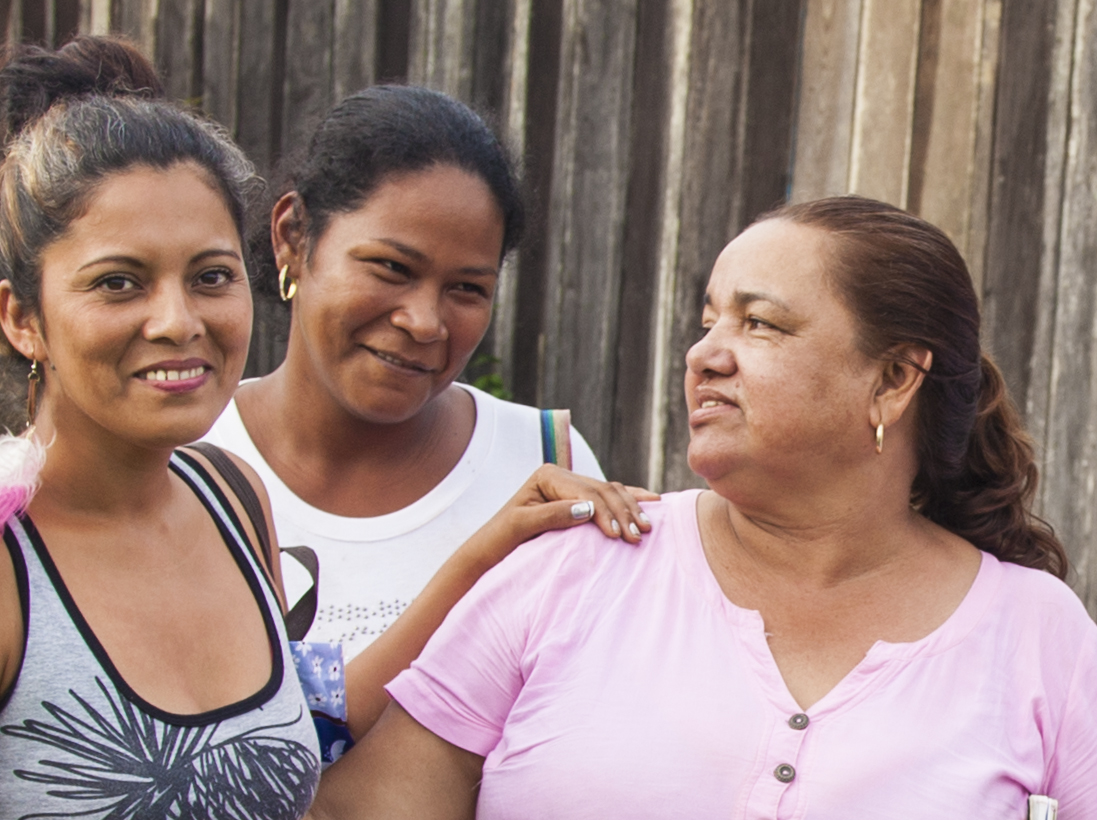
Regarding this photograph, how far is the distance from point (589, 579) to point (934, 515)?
0.71 m

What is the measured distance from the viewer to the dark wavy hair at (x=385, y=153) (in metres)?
2.69

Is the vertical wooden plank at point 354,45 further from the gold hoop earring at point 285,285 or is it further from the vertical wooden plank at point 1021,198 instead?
the vertical wooden plank at point 1021,198

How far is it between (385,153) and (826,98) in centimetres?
156

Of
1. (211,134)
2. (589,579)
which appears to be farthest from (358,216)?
(589,579)

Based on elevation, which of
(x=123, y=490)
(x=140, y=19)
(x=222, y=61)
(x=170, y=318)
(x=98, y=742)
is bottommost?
(x=98, y=742)

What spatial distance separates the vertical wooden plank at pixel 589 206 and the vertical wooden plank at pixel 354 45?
822 millimetres

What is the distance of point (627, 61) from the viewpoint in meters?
4.12

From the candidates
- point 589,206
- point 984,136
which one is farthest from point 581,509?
point 589,206

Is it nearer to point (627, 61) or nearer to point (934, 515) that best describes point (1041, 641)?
point (934, 515)

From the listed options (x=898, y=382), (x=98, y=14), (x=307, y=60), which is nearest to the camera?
(x=898, y=382)

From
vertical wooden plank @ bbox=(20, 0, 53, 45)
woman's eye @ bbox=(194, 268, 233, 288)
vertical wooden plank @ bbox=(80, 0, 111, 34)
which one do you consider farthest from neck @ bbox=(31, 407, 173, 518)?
vertical wooden plank @ bbox=(20, 0, 53, 45)

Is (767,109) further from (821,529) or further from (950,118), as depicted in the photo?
(821,529)

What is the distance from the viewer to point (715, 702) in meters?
2.12

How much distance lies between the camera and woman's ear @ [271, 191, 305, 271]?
2801 mm
